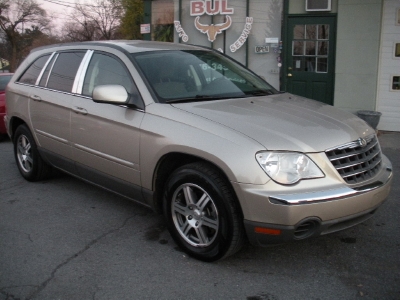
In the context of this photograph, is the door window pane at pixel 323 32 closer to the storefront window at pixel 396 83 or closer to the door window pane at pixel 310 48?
the door window pane at pixel 310 48

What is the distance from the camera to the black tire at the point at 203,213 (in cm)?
348

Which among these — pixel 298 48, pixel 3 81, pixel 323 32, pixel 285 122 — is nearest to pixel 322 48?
pixel 323 32

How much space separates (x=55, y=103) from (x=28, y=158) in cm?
124

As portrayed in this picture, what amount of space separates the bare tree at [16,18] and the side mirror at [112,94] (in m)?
43.0

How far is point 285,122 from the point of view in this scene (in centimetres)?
371

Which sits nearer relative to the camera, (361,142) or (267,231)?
(267,231)

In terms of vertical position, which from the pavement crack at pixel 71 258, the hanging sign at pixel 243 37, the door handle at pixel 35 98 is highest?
the hanging sign at pixel 243 37

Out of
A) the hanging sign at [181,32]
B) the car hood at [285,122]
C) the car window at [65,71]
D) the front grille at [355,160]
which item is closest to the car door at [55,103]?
the car window at [65,71]

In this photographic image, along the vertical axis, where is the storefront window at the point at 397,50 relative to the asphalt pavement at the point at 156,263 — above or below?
above

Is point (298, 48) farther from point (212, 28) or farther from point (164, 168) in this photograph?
point (164, 168)

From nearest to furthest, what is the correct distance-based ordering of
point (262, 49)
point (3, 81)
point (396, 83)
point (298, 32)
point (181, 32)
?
point (396, 83)
point (3, 81)
point (298, 32)
point (262, 49)
point (181, 32)

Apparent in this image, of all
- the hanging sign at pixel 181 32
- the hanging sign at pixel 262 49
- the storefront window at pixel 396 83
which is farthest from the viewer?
the hanging sign at pixel 181 32

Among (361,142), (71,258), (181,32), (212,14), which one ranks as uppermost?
(212,14)

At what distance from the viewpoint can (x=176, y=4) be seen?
1150cm
